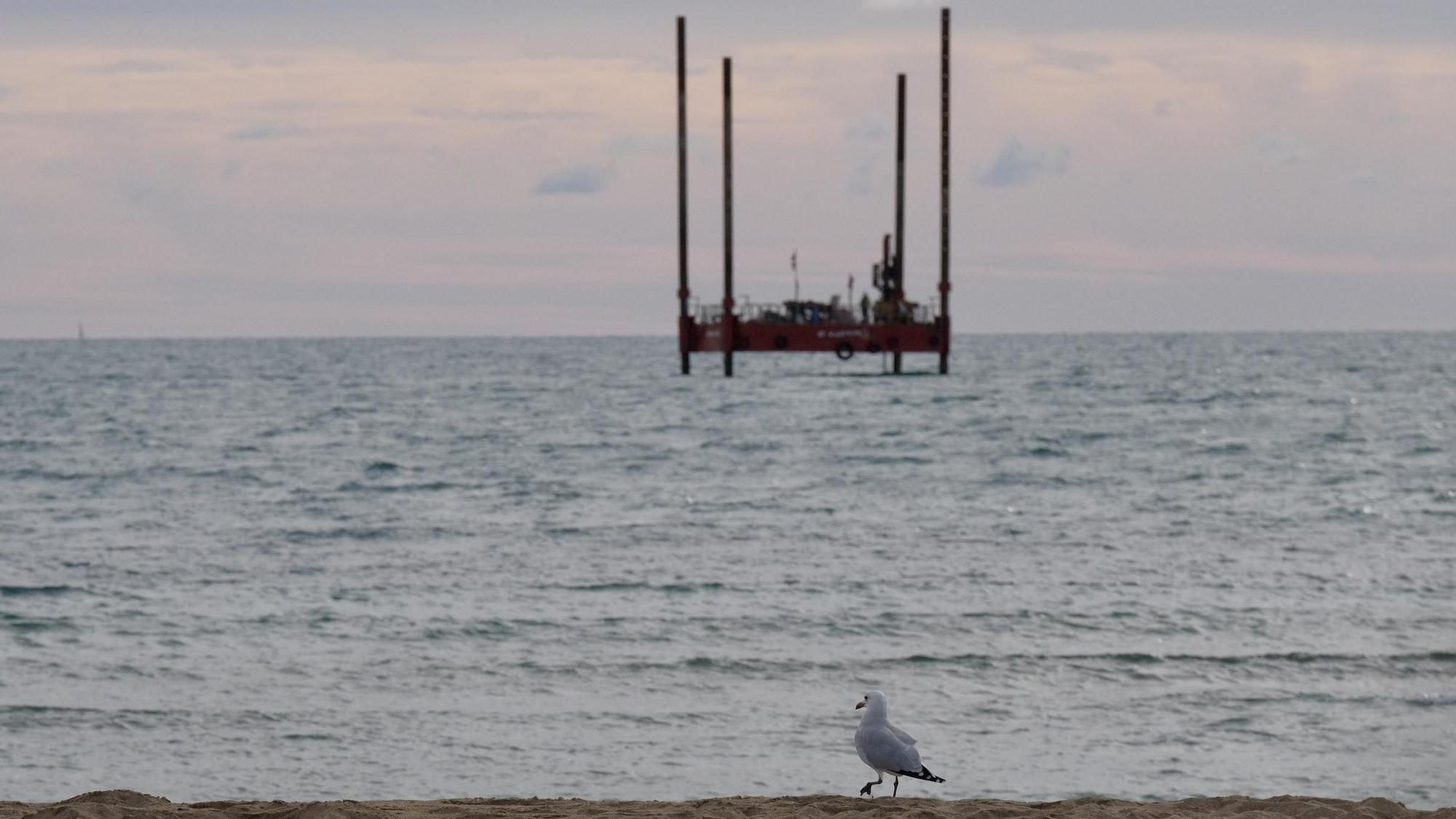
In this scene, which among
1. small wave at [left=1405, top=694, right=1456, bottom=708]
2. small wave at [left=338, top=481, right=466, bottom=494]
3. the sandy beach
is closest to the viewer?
the sandy beach

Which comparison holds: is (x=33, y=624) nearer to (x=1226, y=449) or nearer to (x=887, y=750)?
(x=887, y=750)

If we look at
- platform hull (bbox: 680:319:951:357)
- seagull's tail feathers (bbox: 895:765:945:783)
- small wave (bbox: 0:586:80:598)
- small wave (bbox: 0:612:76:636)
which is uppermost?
platform hull (bbox: 680:319:951:357)

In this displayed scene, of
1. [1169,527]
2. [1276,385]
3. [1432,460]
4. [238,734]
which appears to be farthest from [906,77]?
[238,734]

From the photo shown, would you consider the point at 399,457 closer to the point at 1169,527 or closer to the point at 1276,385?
the point at 1169,527

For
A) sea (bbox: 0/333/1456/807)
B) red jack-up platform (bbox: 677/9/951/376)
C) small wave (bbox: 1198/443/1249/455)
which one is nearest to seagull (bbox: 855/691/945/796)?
sea (bbox: 0/333/1456/807)

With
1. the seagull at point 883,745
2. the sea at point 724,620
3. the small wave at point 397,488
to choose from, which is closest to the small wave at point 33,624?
the sea at point 724,620

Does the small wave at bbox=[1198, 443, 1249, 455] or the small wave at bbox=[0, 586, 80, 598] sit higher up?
the small wave at bbox=[0, 586, 80, 598]

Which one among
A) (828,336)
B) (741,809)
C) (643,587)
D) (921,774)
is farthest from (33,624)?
(828,336)

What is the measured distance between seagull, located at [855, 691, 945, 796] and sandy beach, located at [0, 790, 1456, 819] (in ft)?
0.76

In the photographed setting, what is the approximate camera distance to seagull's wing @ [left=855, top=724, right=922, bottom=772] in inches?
388

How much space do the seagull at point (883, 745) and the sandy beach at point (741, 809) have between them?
0.76 feet

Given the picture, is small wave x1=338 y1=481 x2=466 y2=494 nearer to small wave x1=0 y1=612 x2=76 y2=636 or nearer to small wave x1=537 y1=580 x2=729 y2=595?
small wave x1=537 y1=580 x2=729 y2=595

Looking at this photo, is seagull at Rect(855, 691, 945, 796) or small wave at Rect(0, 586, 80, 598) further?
small wave at Rect(0, 586, 80, 598)

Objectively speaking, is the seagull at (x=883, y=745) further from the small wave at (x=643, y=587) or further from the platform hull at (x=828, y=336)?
the platform hull at (x=828, y=336)
